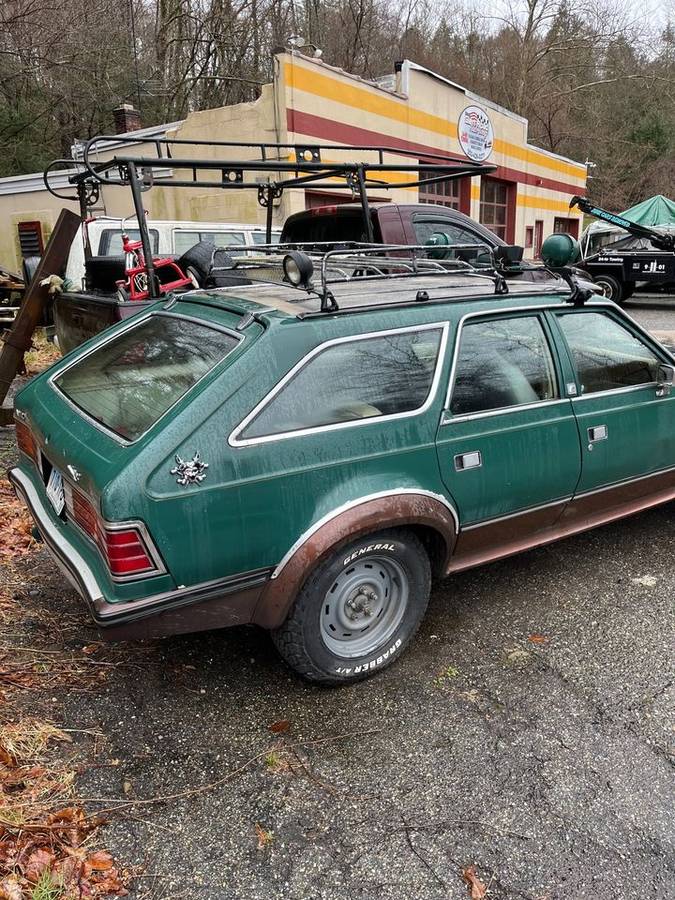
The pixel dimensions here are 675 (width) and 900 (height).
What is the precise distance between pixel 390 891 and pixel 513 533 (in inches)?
67.2

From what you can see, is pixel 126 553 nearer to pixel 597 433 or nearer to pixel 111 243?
pixel 597 433

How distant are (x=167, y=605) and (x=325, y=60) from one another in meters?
28.2

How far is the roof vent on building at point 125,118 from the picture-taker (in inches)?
580

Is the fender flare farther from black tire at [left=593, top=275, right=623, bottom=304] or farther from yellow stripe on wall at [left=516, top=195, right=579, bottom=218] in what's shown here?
yellow stripe on wall at [left=516, top=195, right=579, bottom=218]

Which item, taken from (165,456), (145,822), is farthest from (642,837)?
(165,456)

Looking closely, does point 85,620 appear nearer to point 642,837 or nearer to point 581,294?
point 642,837

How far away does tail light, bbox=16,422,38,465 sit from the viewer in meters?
3.27

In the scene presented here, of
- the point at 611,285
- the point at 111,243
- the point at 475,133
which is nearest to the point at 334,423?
the point at 111,243

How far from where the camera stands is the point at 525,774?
255 cm

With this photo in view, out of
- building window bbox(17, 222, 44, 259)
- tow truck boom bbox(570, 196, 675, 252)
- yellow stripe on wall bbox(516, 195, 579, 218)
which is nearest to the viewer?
tow truck boom bbox(570, 196, 675, 252)

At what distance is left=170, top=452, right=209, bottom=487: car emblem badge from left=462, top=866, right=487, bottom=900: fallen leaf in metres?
1.52

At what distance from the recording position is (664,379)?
3.75 meters

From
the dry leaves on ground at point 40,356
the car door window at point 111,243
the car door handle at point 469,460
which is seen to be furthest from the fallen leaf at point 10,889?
the car door window at point 111,243

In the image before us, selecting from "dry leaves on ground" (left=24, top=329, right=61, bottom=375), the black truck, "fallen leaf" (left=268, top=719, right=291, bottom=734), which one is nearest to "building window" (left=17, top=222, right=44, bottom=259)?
"dry leaves on ground" (left=24, top=329, right=61, bottom=375)
